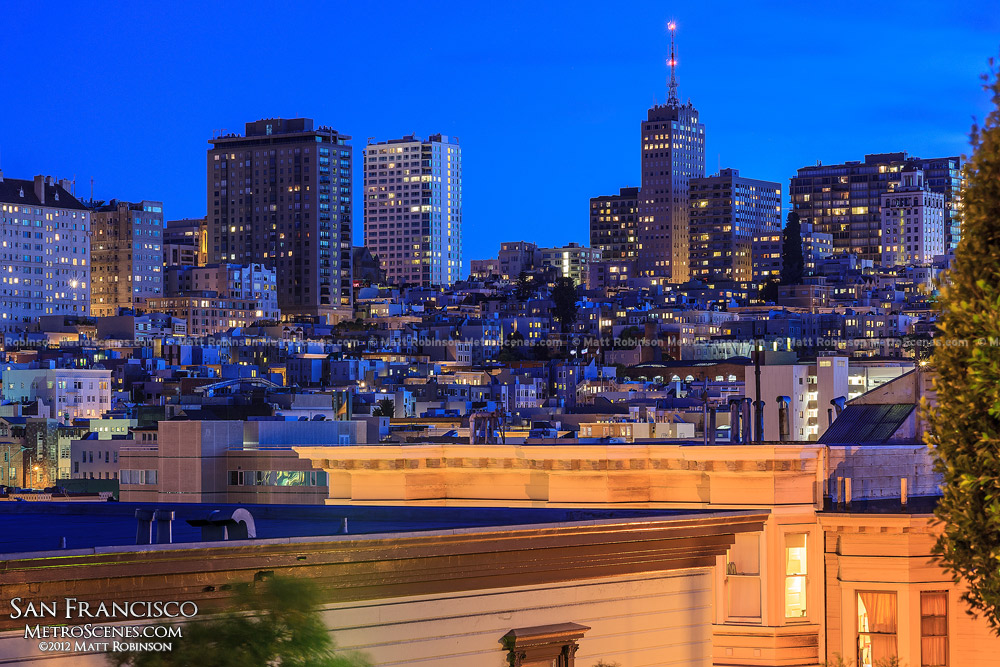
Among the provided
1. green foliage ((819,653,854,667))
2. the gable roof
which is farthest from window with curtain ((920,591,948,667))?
the gable roof

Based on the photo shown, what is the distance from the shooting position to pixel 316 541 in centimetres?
924

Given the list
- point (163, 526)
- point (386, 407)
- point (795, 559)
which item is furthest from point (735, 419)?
point (386, 407)

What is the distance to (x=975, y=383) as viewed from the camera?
1059cm

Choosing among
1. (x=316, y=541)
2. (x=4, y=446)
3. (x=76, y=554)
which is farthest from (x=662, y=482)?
(x=4, y=446)

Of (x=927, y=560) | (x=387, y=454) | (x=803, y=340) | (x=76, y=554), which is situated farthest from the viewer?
(x=803, y=340)

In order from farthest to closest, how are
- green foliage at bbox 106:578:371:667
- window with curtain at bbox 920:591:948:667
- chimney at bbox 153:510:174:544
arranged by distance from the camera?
window with curtain at bbox 920:591:948:667, chimney at bbox 153:510:174:544, green foliage at bbox 106:578:371:667

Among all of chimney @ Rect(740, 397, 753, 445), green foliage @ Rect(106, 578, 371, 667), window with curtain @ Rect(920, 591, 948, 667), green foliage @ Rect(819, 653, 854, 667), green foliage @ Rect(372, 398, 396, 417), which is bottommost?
green foliage @ Rect(372, 398, 396, 417)

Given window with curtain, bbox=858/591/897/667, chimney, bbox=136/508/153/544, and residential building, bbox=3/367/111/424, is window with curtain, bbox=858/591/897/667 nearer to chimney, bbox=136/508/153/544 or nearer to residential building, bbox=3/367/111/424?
chimney, bbox=136/508/153/544

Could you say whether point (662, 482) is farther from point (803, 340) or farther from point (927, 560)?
point (803, 340)

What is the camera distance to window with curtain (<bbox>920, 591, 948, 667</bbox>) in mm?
14164

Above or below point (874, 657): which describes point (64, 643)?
above

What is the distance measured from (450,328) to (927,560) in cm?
18119

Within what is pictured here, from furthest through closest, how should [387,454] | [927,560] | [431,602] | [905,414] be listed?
[905,414], [387,454], [927,560], [431,602]

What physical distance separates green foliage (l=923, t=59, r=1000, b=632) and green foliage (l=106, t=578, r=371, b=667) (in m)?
4.76
